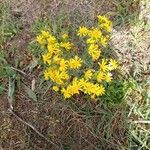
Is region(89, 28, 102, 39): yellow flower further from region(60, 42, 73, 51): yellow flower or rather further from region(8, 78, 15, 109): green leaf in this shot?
region(8, 78, 15, 109): green leaf

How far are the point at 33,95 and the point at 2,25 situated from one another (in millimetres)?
639

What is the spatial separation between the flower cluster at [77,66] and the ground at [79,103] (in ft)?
0.48

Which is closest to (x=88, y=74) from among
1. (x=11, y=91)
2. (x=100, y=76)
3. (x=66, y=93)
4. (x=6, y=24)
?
(x=100, y=76)

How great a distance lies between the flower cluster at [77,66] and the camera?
2.93 metres

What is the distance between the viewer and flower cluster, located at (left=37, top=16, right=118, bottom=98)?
9.61 feet

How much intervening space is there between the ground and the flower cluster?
0.15 m

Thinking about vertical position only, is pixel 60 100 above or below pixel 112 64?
below

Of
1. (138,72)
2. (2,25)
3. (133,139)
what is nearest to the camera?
(133,139)

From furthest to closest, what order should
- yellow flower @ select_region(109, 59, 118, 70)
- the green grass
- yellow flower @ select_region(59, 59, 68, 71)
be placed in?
the green grass < yellow flower @ select_region(109, 59, 118, 70) < yellow flower @ select_region(59, 59, 68, 71)

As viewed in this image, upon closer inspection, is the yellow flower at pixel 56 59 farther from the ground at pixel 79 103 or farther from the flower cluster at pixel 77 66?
the ground at pixel 79 103

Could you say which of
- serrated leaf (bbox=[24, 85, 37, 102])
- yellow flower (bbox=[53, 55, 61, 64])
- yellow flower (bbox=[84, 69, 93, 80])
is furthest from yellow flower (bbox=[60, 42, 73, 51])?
serrated leaf (bbox=[24, 85, 37, 102])

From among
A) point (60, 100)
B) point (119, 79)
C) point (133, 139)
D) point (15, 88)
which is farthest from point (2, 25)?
point (133, 139)

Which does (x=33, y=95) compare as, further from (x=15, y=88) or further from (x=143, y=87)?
(x=143, y=87)

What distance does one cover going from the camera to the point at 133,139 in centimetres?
297
